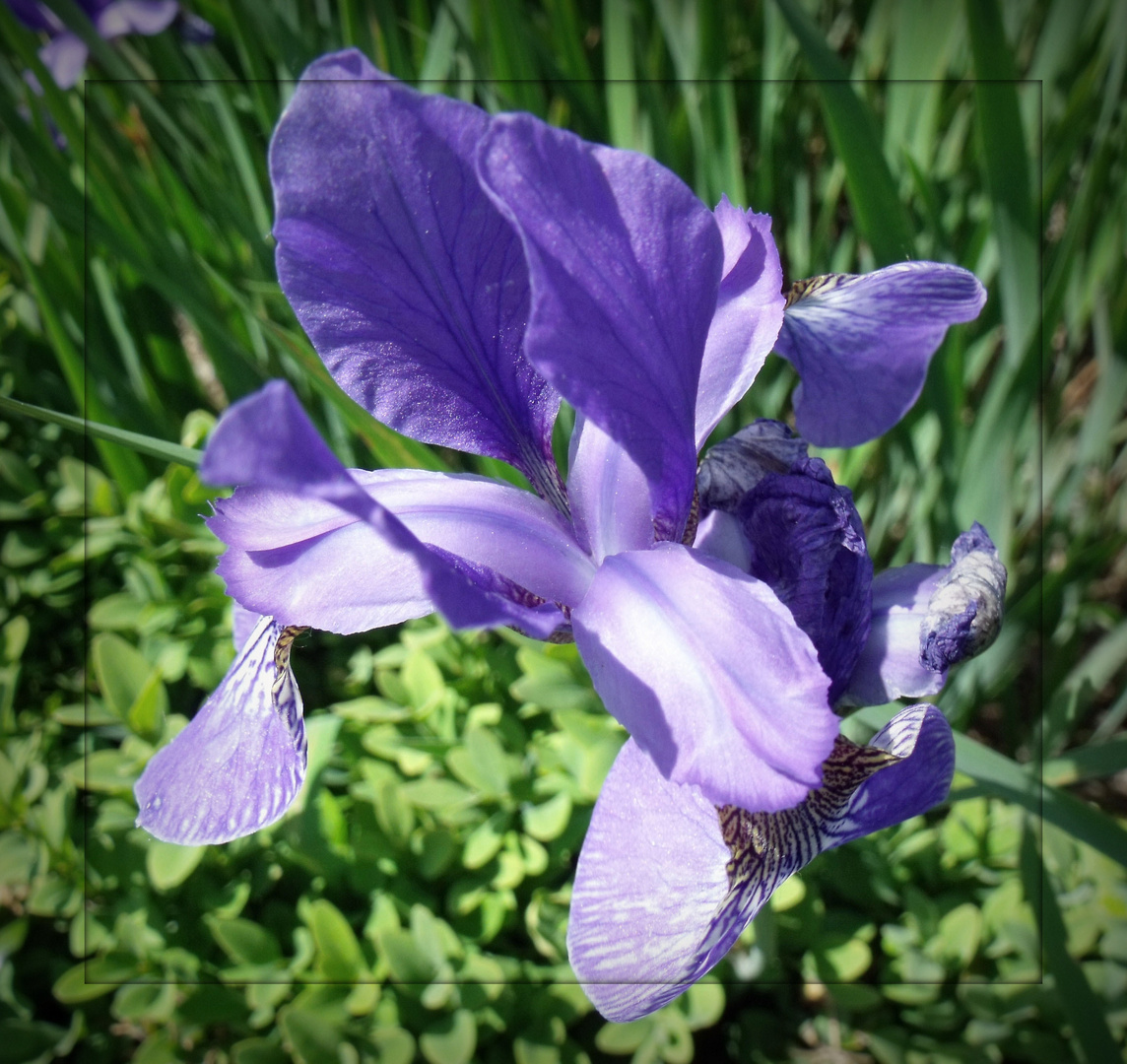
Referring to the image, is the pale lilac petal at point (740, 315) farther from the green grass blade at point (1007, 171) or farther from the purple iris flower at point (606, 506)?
the green grass blade at point (1007, 171)

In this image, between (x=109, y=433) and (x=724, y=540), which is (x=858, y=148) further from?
(x=109, y=433)

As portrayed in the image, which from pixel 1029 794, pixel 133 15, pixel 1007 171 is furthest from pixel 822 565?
pixel 133 15

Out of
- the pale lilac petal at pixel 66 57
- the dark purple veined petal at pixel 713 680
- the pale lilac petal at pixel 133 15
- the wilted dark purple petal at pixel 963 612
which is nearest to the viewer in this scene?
the dark purple veined petal at pixel 713 680

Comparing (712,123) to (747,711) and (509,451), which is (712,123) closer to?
(509,451)

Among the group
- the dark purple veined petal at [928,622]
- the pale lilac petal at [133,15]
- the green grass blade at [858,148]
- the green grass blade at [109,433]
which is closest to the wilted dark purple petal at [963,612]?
the dark purple veined petal at [928,622]

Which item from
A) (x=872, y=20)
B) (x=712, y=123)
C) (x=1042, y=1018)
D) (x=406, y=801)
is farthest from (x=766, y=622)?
(x=872, y=20)

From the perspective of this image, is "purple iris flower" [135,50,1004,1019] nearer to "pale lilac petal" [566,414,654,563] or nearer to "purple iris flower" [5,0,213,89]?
"pale lilac petal" [566,414,654,563]

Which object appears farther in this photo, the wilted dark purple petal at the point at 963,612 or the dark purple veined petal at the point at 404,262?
the wilted dark purple petal at the point at 963,612

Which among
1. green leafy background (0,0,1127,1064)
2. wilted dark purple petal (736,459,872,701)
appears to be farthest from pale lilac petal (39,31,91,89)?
wilted dark purple petal (736,459,872,701)
